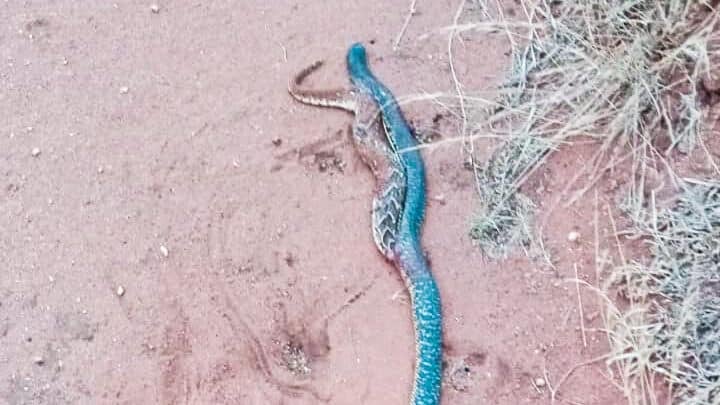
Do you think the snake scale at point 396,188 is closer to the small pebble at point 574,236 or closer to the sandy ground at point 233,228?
the sandy ground at point 233,228

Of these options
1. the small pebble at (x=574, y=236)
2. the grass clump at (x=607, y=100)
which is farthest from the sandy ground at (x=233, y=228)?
the grass clump at (x=607, y=100)

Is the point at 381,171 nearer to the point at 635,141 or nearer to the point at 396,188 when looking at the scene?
the point at 396,188

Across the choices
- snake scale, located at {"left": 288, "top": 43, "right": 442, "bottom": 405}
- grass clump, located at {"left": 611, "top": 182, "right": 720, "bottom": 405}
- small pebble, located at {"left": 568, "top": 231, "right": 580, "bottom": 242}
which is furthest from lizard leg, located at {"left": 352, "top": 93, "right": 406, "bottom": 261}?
grass clump, located at {"left": 611, "top": 182, "right": 720, "bottom": 405}

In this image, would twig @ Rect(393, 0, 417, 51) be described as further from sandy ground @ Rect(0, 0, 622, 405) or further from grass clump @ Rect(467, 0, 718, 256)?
grass clump @ Rect(467, 0, 718, 256)

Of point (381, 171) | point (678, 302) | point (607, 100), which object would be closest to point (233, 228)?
point (381, 171)

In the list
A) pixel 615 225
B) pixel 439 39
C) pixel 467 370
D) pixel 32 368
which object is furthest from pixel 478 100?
pixel 32 368

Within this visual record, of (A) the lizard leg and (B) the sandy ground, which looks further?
(A) the lizard leg
